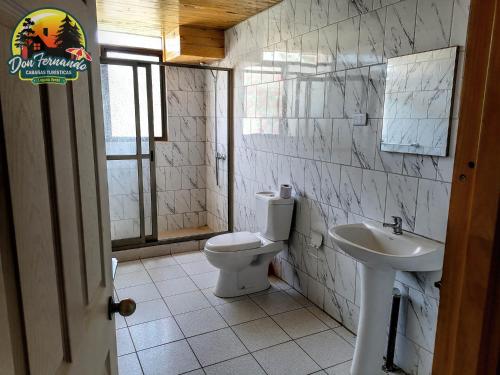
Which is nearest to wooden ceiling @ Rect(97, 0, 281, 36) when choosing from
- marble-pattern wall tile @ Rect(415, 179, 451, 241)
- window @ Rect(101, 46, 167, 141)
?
window @ Rect(101, 46, 167, 141)

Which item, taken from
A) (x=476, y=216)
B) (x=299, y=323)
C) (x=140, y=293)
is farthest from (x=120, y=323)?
(x=476, y=216)

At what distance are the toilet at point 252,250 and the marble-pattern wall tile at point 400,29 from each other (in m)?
1.38

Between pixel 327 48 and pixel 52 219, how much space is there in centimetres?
232

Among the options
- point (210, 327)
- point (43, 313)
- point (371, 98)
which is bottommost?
point (210, 327)

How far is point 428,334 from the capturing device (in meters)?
1.93

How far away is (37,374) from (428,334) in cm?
194

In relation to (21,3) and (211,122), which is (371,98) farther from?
(211,122)

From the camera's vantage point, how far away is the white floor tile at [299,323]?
8.24 ft

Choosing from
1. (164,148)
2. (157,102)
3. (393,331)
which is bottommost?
(393,331)

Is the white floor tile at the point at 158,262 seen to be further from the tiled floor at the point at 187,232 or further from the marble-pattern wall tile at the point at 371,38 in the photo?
the marble-pattern wall tile at the point at 371,38

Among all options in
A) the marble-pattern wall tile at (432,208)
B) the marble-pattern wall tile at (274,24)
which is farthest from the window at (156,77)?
the marble-pattern wall tile at (432,208)

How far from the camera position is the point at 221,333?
248 cm

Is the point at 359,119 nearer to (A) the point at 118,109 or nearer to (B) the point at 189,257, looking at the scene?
(A) the point at 118,109

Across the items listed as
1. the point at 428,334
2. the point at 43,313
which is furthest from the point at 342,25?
the point at 43,313
